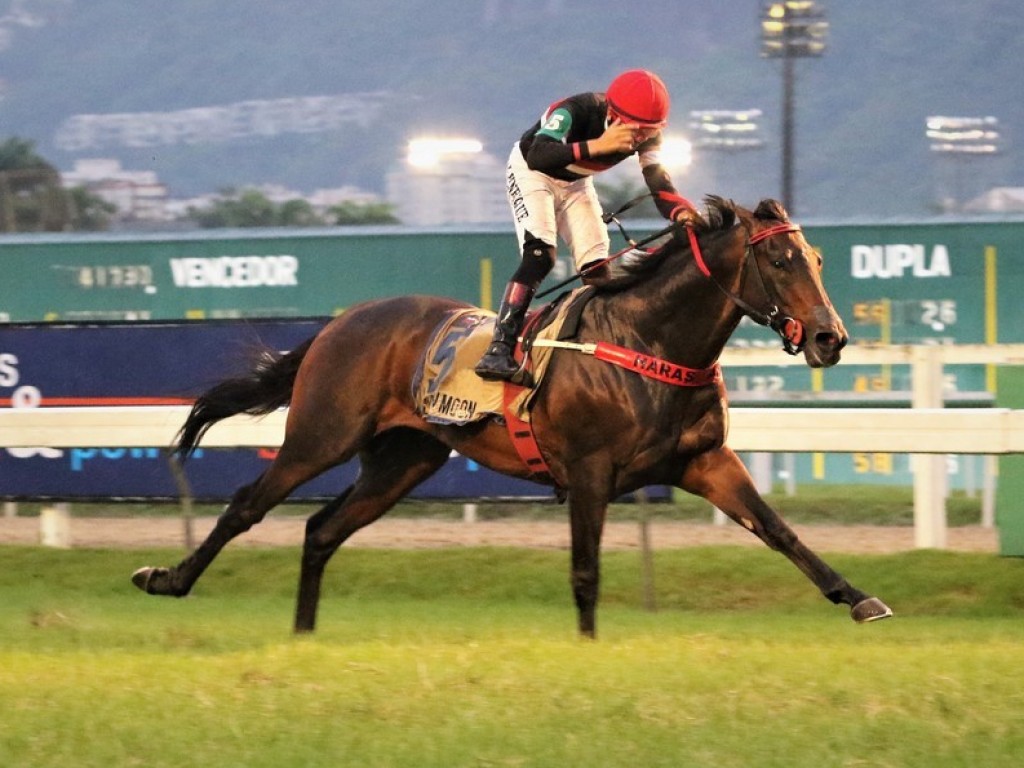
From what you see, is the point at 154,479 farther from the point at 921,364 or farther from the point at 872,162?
the point at 872,162

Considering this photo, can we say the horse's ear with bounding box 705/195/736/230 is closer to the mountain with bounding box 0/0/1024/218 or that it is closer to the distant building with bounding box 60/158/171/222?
the distant building with bounding box 60/158/171/222

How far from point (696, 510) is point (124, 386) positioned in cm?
506

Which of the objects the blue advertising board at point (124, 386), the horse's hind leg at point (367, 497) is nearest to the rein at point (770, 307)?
the horse's hind leg at point (367, 497)

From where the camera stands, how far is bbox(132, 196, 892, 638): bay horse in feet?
22.9

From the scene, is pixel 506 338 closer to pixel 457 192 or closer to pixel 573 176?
pixel 573 176

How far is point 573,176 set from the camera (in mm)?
7625

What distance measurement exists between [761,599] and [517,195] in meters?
2.90

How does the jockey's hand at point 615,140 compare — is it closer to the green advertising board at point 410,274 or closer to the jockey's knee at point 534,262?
the jockey's knee at point 534,262

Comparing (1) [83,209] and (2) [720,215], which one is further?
(1) [83,209]

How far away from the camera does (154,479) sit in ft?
36.4

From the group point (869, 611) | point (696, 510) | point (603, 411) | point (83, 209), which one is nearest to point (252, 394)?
point (603, 411)

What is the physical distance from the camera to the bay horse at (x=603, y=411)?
6965mm

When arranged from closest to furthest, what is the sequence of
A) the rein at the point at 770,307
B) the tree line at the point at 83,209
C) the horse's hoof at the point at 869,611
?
the horse's hoof at the point at 869,611, the rein at the point at 770,307, the tree line at the point at 83,209

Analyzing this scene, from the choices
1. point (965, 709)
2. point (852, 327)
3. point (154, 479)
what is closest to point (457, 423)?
point (965, 709)
